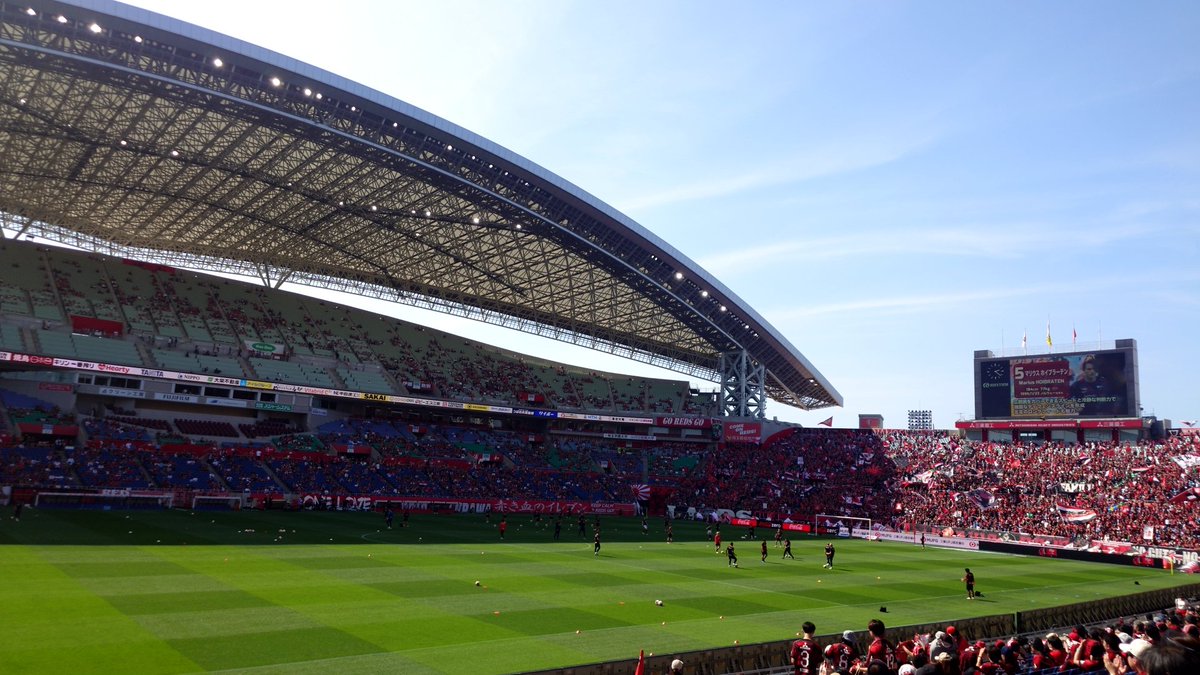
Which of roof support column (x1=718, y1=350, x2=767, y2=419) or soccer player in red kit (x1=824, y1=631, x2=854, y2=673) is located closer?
soccer player in red kit (x1=824, y1=631, x2=854, y2=673)

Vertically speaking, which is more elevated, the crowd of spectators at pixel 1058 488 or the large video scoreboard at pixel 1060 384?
the large video scoreboard at pixel 1060 384

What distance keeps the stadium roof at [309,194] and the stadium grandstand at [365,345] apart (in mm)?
250

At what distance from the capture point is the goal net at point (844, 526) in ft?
203

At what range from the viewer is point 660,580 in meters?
31.4

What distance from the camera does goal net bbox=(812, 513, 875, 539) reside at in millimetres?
61844

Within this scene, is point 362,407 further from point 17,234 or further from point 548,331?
point 17,234

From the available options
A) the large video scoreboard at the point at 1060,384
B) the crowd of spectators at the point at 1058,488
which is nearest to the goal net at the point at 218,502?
the crowd of spectators at the point at 1058,488

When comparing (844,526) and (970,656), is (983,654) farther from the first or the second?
(844,526)

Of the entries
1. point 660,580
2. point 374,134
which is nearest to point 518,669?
point 660,580

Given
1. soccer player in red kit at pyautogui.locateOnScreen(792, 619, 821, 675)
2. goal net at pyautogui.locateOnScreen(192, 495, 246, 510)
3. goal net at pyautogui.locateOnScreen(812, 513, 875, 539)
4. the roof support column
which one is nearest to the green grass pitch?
goal net at pyautogui.locateOnScreen(192, 495, 246, 510)

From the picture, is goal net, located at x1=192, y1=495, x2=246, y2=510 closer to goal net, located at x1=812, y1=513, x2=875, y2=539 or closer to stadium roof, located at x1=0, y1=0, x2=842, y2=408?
stadium roof, located at x1=0, y1=0, x2=842, y2=408

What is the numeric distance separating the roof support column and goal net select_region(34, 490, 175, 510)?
5570cm

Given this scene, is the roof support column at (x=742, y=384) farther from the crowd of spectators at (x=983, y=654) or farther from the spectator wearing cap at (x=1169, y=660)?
the spectator wearing cap at (x=1169, y=660)

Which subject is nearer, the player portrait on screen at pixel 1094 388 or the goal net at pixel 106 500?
the goal net at pixel 106 500
